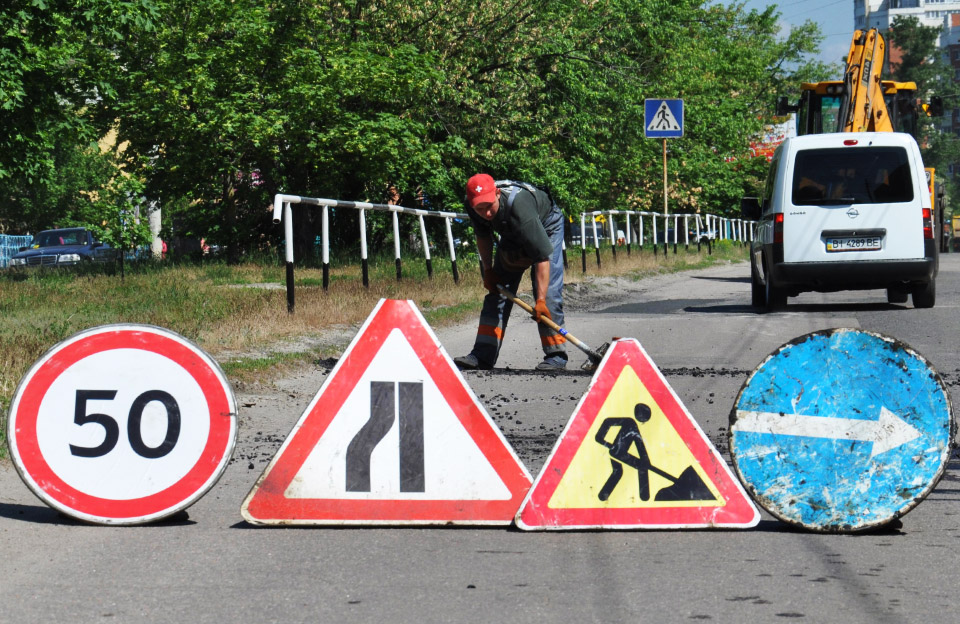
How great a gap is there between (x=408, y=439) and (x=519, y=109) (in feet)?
69.0

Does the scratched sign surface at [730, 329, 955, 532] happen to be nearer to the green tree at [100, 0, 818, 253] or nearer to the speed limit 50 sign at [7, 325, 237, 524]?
the speed limit 50 sign at [7, 325, 237, 524]

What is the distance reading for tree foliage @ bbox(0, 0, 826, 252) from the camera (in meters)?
21.9

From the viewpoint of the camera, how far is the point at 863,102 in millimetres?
19750

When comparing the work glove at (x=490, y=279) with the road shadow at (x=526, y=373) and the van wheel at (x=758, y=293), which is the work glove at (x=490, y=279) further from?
the van wheel at (x=758, y=293)

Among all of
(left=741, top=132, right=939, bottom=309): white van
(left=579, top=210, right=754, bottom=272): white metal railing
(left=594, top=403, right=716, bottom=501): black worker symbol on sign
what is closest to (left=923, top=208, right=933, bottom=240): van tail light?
(left=741, top=132, right=939, bottom=309): white van

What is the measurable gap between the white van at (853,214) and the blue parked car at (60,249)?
945 inches

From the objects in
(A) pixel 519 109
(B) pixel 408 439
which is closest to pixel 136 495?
(B) pixel 408 439

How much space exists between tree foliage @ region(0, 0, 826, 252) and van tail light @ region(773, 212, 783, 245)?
767 centimetres

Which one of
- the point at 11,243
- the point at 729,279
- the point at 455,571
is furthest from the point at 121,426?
the point at 11,243

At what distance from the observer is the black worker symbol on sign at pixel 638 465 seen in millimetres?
4977

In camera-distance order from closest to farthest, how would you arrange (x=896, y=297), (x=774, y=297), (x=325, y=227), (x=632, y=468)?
(x=632, y=468) < (x=325, y=227) < (x=774, y=297) < (x=896, y=297)

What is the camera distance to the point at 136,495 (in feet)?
16.6

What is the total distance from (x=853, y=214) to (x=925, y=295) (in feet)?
4.57

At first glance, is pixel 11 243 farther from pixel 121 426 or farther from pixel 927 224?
pixel 121 426
